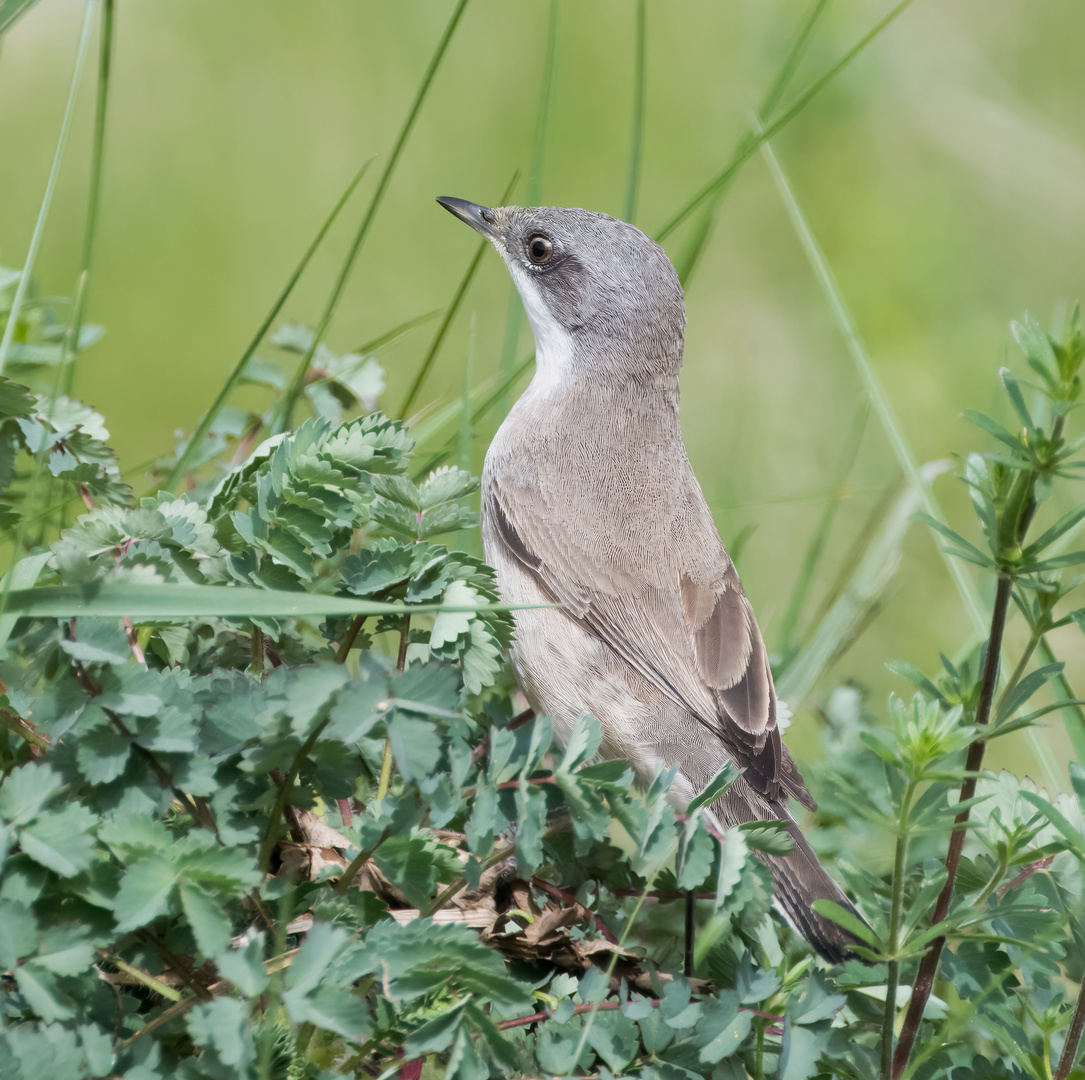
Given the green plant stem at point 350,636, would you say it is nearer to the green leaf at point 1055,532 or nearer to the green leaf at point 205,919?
the green leaf at point 205,919

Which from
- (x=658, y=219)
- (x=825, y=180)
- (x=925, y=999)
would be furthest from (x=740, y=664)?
(x=825, y=180)

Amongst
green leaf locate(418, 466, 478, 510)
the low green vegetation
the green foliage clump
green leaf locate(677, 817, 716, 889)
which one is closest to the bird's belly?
the low green vegetation

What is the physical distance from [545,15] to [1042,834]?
23.1 ft

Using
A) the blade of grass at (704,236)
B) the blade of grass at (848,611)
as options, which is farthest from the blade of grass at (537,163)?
the blade of grass at (848,611)

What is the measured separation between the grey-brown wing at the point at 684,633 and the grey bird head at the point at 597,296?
2.62 ft

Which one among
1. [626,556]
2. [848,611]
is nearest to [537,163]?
[626,556]

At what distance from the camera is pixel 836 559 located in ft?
19.6

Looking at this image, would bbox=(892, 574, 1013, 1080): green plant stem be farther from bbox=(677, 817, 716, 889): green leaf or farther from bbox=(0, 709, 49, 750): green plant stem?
bbox=(0, 709, 49, 750): green plant stem

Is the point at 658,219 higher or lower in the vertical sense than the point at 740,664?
higher

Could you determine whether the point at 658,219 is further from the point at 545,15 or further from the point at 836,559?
the point at 836,559

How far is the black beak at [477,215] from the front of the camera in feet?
14.3

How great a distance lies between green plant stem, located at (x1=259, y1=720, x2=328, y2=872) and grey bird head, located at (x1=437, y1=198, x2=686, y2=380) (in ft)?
7.75

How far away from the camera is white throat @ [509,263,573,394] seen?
406 centimetres

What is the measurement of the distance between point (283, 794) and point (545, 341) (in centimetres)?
259
